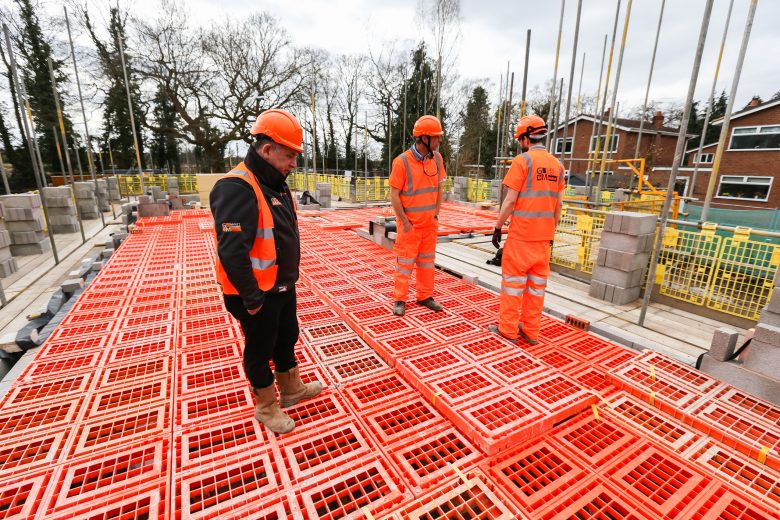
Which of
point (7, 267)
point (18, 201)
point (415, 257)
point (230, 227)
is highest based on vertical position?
point (230, 227)

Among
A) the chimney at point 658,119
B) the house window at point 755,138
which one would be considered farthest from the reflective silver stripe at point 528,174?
the chimney at point 658,119

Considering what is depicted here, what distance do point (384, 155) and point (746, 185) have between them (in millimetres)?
25397

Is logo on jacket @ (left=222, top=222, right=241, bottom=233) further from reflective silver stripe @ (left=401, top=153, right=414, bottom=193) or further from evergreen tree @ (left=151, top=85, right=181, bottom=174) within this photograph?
evergreen tree @ (left=151, top=85, right=181, bottom=174)

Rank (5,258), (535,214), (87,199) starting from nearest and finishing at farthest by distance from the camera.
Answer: (535,214) < (5,258) < (87,199)

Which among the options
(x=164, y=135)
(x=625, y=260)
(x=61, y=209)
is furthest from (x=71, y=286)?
(x=164, y=135)

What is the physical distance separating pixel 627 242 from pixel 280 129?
4.72m

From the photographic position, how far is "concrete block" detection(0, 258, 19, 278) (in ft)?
22.8

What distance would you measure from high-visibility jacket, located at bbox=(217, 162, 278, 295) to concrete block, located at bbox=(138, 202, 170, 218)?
1060cm

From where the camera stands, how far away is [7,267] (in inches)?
278

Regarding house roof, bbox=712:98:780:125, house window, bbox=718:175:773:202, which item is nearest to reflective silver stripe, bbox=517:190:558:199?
house roof, bbox=712:98:780:125

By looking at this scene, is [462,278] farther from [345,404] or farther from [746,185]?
[746,185]

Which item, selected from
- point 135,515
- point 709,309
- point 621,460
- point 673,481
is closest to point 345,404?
point 135,515

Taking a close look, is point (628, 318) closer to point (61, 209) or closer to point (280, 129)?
point (280, 129)

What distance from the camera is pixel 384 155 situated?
1308 inches
